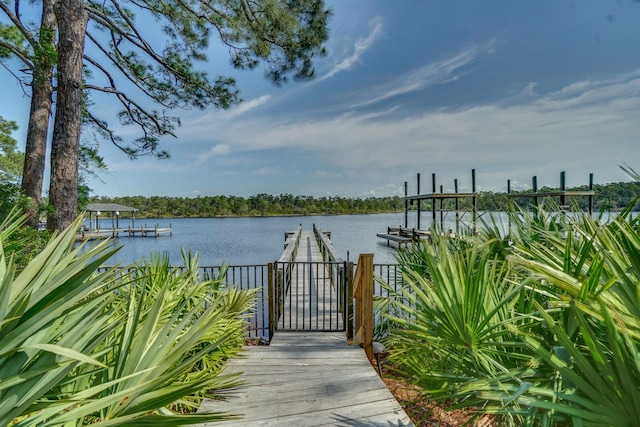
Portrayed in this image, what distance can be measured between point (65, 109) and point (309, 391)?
5.44 meters

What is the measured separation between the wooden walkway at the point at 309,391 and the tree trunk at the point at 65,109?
3.84m

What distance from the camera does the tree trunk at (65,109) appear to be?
452cm

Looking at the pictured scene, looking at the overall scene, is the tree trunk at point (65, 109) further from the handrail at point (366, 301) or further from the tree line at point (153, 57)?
the handrail at point (366, 301)

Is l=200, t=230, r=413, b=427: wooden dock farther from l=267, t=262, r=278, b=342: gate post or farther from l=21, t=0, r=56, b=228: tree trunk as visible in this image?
l=21, t=0, r=56, b=228: tree trunk

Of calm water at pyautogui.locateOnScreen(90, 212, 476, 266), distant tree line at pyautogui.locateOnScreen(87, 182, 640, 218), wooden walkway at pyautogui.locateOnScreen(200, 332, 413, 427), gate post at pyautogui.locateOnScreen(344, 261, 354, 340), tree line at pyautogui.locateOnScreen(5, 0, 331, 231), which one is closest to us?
wooden walkway at pyautogui.locateOnScreen(200, 332, 413, 427)

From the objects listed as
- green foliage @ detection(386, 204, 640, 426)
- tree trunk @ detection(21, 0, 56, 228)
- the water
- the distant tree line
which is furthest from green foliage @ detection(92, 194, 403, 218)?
green foliage @ detection(386, 204, 640, 426)

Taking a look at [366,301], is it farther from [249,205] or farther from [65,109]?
[249,205]

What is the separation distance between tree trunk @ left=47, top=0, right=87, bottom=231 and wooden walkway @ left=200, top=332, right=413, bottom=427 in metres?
3.84

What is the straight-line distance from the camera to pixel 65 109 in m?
4.54

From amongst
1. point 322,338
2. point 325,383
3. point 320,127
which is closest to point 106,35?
point 322,338

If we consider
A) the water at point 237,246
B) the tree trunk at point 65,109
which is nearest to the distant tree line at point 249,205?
the water at point 237,246

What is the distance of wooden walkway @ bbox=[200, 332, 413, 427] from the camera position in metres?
2.26

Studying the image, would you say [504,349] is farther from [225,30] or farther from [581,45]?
[581,45]

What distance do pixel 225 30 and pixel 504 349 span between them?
7.45 m
